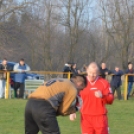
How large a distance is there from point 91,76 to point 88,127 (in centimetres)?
88

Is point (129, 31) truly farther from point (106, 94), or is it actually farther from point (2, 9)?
point (106, 94)

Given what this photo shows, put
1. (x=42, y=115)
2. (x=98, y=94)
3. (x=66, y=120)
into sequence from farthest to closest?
(x=66, y=120) → (x=98, y=94) → (x=42, y=115)

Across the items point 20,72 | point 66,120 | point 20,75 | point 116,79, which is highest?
point 20,72

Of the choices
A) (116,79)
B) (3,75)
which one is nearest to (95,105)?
(3,75)

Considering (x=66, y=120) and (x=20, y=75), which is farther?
(x=20, y=75)

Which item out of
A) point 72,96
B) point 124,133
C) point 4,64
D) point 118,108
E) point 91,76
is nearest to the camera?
point 72,96

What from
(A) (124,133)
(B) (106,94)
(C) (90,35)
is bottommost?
(A) (124,133)

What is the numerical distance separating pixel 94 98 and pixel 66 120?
5167 millimetres

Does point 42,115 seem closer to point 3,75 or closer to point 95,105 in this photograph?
point 95,105

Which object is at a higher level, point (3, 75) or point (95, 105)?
point (3, 75)

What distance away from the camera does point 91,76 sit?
7.24 metres

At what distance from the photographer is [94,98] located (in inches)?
293

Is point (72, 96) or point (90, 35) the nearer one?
point (72, 96)

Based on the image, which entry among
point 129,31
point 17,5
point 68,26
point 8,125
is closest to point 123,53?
point 129,31
